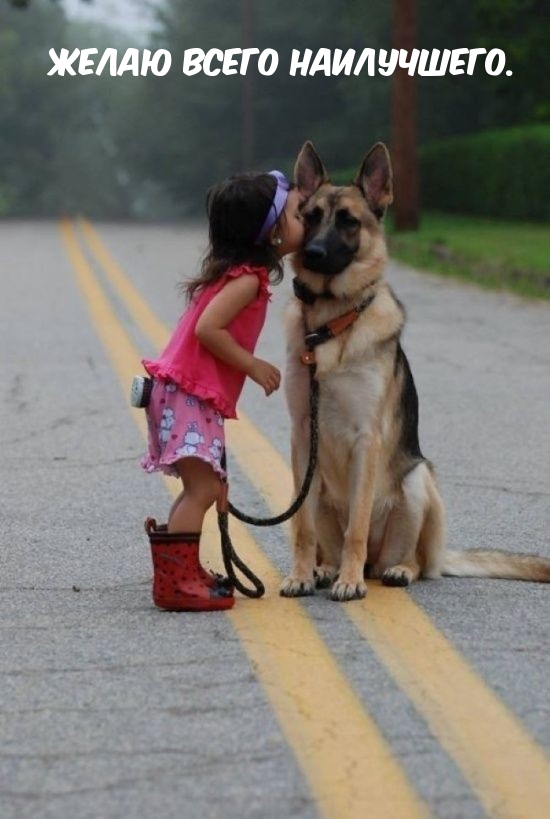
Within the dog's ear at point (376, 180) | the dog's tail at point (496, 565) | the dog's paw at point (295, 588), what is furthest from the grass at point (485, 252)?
the dog's paw at point (295, 588)

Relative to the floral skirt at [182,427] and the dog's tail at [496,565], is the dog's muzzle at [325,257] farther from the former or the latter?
the dog's tail at [496,565]

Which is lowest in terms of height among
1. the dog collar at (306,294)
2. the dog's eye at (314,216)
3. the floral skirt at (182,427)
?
the floral skirt at (182,427)

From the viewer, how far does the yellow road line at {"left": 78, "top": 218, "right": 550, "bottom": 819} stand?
13.0 ft

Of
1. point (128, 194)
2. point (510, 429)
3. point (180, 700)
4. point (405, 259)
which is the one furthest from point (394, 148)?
point (128, 194)

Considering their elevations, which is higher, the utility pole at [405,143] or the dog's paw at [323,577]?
the utility pole at [405,143]

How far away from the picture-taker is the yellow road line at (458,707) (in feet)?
13.0

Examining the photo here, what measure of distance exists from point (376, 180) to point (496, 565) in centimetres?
134

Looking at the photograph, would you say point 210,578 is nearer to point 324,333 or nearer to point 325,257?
point 324,333

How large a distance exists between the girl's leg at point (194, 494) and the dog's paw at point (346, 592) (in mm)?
480

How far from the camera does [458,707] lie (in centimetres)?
460

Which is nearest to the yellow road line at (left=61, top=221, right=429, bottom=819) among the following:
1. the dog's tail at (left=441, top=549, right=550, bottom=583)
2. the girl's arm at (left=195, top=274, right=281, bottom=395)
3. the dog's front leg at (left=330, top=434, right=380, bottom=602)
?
the dog's front leg at (left=330, top=434, right=380, bottom=602)

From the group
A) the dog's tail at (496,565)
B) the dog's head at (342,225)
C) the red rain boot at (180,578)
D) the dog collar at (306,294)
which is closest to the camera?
the red rain boot at (180,578)

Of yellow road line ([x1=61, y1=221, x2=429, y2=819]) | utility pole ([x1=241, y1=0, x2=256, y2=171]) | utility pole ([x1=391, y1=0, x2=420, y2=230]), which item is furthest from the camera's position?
utility pole ([x1=241, y1=0, x2=256, y2=171])

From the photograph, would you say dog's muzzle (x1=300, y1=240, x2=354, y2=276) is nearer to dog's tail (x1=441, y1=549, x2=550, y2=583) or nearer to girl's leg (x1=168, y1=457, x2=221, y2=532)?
girl's leg (x1=168, y1=457, x2=221, y2=532)
